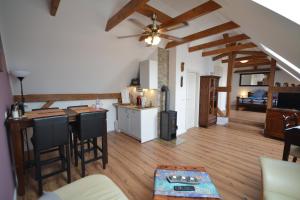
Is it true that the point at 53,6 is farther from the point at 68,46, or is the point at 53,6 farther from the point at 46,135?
the point at 46,135

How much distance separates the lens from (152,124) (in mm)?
3801

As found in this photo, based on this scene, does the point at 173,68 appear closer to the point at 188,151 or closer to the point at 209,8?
the point at 209,8

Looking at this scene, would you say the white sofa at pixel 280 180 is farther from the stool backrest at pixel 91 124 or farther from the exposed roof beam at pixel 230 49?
the exposed roof beam at pixel 230 49

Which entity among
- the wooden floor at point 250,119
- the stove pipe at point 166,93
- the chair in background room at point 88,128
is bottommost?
the wooden floor at point 250,119

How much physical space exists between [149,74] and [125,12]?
1488mm

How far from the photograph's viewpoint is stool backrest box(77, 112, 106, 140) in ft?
7.38

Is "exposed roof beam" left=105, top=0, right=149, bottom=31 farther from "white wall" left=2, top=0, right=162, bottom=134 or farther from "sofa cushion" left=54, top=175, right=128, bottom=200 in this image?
"sofa cushion" left=54, top=175, right=128, bottom=200

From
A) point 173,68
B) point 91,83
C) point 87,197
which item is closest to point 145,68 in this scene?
point 173,68

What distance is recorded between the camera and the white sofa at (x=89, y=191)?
4.24 ft

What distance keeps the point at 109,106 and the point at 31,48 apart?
2.23 metres

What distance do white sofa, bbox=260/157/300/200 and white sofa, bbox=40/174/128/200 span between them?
1414 mm

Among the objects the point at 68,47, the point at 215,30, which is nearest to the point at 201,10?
the point at 215,30

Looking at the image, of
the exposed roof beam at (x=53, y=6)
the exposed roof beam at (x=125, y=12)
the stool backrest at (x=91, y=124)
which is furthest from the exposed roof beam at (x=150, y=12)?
the stool backrest at (x=91, y=124)

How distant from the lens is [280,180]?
1543mm
